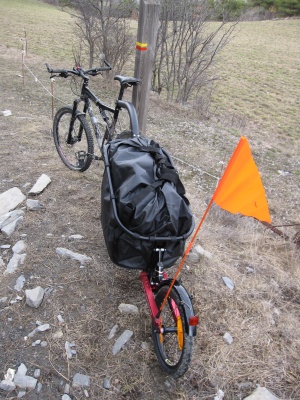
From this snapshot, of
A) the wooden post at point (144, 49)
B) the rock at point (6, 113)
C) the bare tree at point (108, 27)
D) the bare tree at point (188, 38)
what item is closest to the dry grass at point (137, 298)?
the rock at point (6, 113)

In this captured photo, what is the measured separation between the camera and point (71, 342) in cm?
208

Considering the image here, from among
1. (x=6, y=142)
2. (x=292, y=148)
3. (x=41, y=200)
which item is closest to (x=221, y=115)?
(x=292, y=148)

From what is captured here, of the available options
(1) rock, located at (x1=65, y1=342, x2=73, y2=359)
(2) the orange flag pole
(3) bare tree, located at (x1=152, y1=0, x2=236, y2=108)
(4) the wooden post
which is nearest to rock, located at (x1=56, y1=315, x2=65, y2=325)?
(1) rock, located at (x1=65, y1=342, x2=73, y2=359)

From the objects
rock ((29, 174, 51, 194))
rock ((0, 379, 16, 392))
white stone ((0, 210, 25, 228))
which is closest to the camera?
rock ((0, 379, 16, 392))

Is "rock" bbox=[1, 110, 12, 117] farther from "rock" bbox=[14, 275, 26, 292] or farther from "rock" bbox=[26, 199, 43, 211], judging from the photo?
"rock" bbox=[14, 275, 26, 292]

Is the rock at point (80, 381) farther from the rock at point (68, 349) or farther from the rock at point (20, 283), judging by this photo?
the rock at point (20, 283)

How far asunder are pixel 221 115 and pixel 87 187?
5.29 m

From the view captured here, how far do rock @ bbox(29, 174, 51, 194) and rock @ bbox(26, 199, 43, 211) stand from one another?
18 cm

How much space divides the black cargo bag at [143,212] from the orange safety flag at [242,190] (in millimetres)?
289

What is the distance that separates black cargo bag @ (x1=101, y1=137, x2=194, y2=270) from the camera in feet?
6.14

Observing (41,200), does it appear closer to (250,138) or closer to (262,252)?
(262,252)

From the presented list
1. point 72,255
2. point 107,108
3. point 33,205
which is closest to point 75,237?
point 72,255

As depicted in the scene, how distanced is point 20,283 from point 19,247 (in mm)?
396

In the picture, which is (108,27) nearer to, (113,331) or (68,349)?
(113,331)
